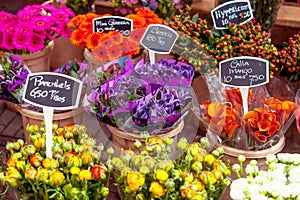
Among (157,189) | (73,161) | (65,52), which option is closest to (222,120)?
(157,189)

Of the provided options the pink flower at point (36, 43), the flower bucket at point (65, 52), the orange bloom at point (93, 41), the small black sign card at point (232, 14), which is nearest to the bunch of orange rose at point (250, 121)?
the small black sign card at point (232, 14)

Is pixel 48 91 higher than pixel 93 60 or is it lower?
higher

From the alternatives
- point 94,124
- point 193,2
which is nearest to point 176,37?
point 94,124

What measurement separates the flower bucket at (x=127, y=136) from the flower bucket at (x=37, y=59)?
778mm


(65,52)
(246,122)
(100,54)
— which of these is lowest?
(65,52)

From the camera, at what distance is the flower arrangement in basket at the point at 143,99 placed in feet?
5.39

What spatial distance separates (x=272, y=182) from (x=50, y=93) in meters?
0.72

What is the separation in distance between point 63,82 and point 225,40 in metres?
0.86

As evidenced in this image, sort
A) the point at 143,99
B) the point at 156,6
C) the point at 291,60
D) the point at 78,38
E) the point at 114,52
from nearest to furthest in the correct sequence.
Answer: the point at 143,99, the point at 114,52, the point at 291,60, the point at 78,38, the point at 156,6

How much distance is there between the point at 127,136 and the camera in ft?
5.68

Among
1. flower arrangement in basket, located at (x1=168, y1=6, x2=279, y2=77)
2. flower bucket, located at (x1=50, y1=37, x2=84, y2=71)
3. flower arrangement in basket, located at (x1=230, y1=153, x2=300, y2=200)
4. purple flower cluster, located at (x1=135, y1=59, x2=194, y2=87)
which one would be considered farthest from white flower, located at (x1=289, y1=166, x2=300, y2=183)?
flower bucket, located at (x1=50, y1=37, x2=84, y2=71)

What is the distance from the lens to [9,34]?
7.37ft

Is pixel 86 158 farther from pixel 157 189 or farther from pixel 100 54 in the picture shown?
pixel 100 54

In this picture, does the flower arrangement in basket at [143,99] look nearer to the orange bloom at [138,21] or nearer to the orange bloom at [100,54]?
the orange bloom at [100,54]
